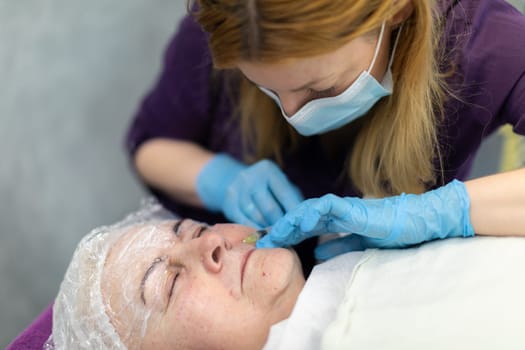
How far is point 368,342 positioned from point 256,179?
0.62 m

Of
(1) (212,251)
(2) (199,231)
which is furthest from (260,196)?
(1) (212,251)

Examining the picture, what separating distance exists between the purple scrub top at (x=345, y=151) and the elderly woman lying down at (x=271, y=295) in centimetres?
29


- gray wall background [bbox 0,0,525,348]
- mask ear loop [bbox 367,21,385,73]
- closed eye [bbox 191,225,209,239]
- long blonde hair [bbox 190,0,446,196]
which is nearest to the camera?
long blonde hair [bbox 190,0,446,196]

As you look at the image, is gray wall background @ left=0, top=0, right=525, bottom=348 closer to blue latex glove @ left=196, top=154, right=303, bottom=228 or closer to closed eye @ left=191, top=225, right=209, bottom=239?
blue latex glove @ left=196, top=154, right=303, bottom=228

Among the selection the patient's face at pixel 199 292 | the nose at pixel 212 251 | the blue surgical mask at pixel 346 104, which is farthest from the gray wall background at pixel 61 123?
the blue surgical mask at pixel 346 104

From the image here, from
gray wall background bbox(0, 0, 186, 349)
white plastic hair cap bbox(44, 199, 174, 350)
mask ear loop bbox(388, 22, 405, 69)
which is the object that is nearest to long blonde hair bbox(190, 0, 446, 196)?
mask ear loop bbox(388, 22, 405, 69)

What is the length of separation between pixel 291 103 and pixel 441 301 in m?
0.46

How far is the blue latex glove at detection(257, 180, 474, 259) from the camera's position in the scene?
109cm

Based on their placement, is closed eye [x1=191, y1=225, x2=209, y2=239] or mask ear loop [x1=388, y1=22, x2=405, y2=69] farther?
closed eye [x1=191, y1=225, x2=209, y2=239]

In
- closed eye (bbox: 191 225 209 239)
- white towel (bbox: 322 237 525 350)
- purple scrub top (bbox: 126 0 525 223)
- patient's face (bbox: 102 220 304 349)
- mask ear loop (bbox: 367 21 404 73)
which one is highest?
mask ear loop (bbox: 367 21 404 73)

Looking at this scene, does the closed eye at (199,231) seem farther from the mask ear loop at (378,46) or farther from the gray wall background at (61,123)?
the gray wall background at (61,123)

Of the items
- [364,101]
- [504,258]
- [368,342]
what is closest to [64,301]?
[368,342]

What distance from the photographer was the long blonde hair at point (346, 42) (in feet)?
3.05

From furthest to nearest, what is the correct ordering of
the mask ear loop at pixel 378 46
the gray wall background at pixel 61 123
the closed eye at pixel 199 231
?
the gray wall background at pixel 61 123
the closed eye at pixel 199 231
the mask ear loop at pixel 378 46
